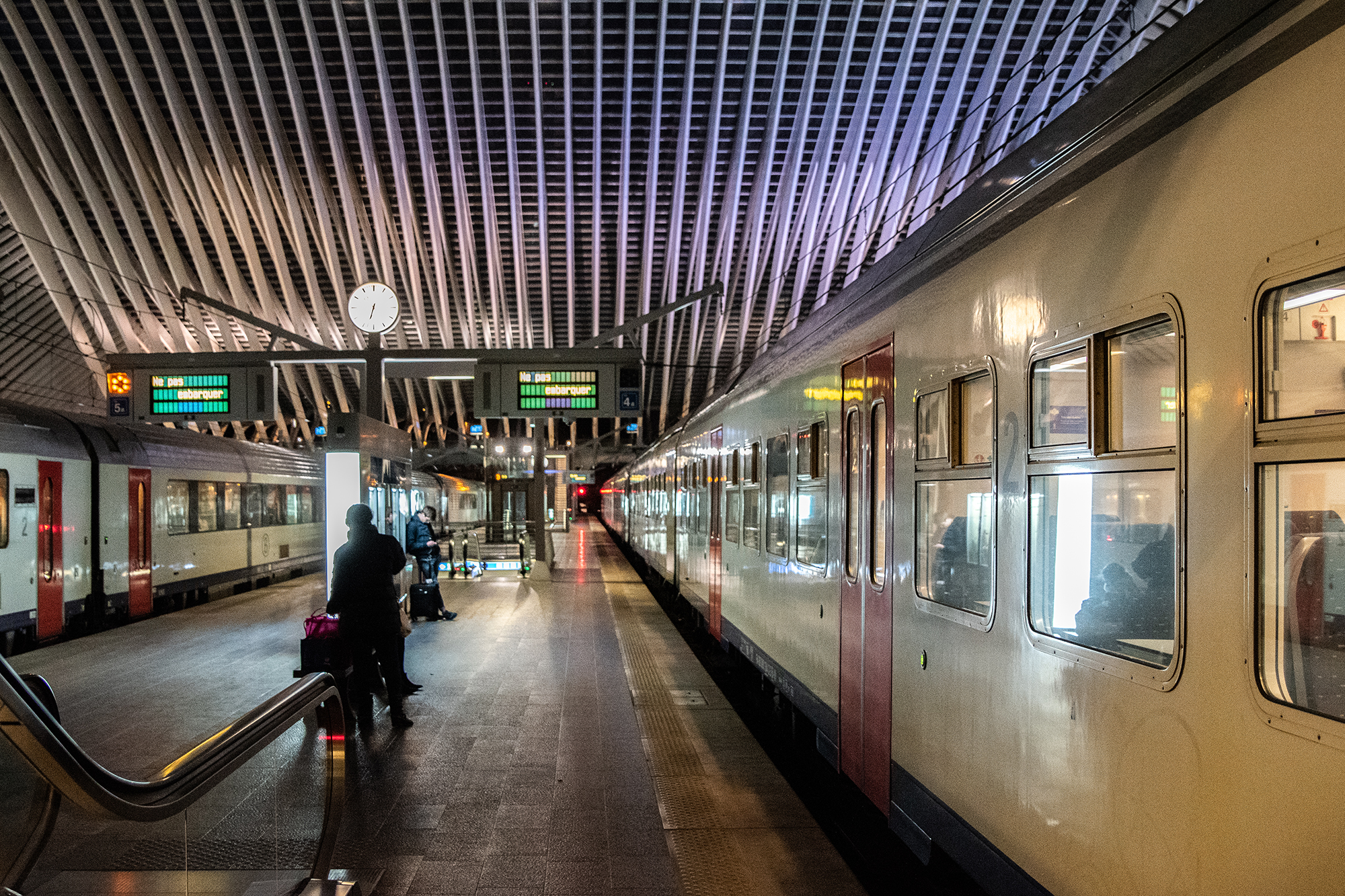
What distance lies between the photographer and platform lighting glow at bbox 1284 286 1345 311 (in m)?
2.08

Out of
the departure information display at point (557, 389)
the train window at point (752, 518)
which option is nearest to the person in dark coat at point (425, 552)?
the departure information display at point (557, 389)

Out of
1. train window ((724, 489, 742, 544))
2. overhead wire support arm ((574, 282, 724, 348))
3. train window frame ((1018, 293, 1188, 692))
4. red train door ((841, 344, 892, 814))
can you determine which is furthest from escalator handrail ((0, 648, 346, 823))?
overhead wire support arm ((574, 282, 724, 348))

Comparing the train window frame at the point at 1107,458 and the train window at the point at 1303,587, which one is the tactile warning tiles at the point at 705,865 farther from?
the train window at the point at 1303,587

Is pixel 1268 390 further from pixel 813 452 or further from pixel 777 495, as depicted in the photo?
pixel 777 495

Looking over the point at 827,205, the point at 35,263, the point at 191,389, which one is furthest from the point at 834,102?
the point at 35,263

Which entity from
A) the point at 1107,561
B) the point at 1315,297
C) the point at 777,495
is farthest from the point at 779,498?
the point at 1315,297

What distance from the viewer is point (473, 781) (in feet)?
19.8

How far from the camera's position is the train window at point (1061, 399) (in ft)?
10.0

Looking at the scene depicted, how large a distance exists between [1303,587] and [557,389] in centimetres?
1206

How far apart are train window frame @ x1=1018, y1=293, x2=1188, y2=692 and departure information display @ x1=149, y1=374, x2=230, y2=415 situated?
12.9 metres

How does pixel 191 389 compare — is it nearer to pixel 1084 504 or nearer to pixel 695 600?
pixel 695 600

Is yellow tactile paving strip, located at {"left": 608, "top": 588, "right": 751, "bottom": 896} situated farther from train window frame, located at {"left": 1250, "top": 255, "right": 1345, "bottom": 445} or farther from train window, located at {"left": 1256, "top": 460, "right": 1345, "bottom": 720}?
train window frame, located at {"left": 1250, "top": 255, "right": 1345, "bottom": 445}

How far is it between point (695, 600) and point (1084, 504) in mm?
9766

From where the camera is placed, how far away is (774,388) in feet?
24.8
